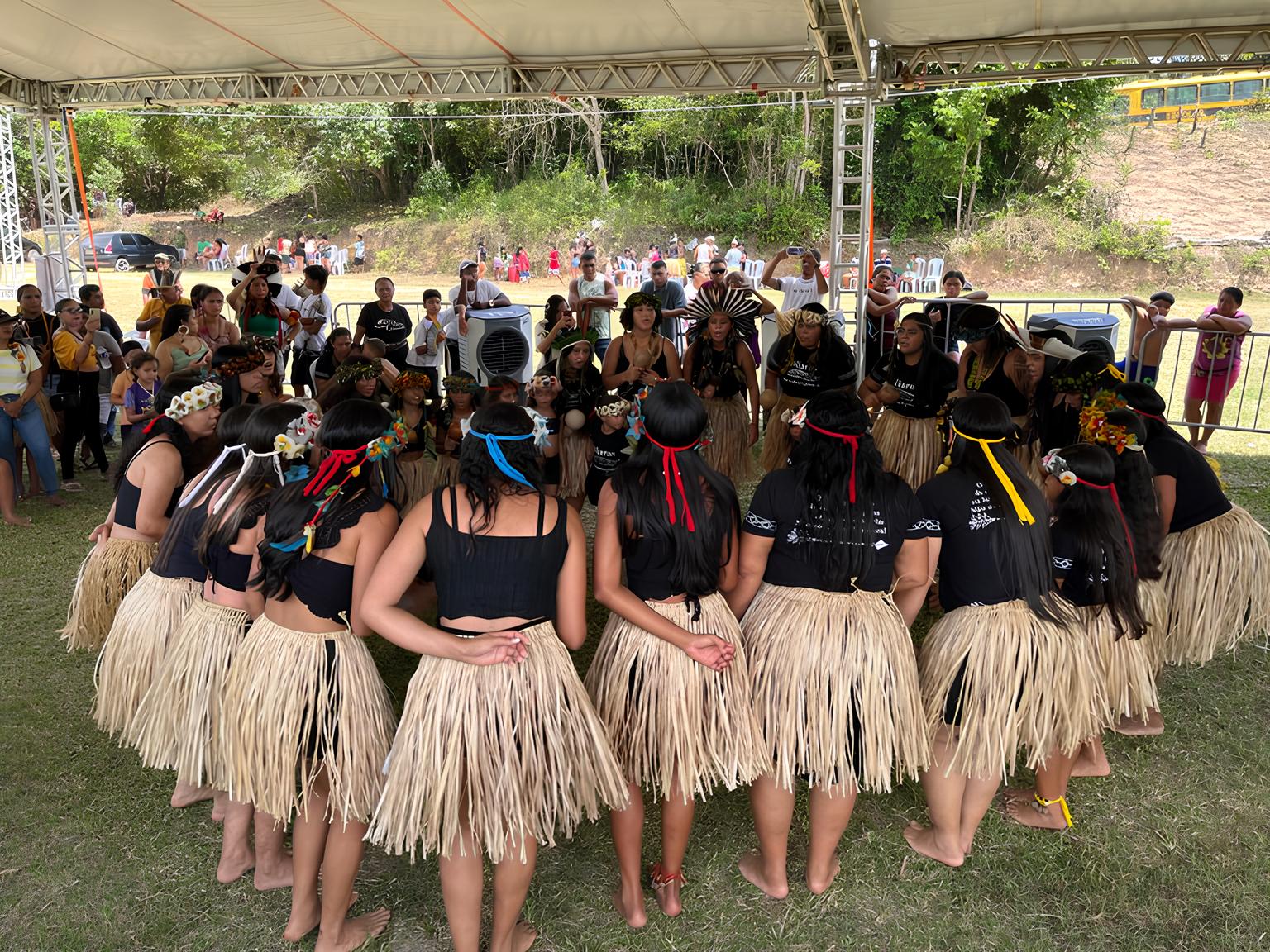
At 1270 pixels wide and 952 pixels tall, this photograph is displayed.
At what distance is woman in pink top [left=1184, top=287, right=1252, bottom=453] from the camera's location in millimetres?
7559

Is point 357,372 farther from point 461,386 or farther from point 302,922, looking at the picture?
point 302,922

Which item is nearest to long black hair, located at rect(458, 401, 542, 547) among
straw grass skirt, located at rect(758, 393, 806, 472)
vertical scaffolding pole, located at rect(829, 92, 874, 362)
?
straw grass skirt, located at rect(758, 393, 806, 472)

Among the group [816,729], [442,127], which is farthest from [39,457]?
[442,127]

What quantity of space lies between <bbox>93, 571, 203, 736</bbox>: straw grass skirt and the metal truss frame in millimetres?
6010

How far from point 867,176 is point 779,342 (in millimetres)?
2234

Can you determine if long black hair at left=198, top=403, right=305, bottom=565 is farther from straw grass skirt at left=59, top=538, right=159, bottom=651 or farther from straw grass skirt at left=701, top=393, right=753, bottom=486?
straw grass skirt at left=701, top=393, right=753, bottom=486

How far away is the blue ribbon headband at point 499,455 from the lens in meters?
2.33

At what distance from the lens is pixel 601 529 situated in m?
2.58

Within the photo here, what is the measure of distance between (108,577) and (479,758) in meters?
1.84

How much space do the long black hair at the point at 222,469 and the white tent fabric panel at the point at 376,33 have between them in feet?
14.2

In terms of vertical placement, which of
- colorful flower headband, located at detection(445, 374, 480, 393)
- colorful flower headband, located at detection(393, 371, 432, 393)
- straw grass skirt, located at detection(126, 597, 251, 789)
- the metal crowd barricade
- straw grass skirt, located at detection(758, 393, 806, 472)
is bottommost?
the metal crowd barricade

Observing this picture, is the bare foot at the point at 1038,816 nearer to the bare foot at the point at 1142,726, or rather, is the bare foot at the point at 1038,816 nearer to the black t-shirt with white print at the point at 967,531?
the bare foot at the point at 1142,726

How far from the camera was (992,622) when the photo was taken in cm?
282

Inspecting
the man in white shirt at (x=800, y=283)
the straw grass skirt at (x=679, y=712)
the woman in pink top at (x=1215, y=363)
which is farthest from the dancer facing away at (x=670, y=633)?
the man in white shirt at (x=800, y=283)
